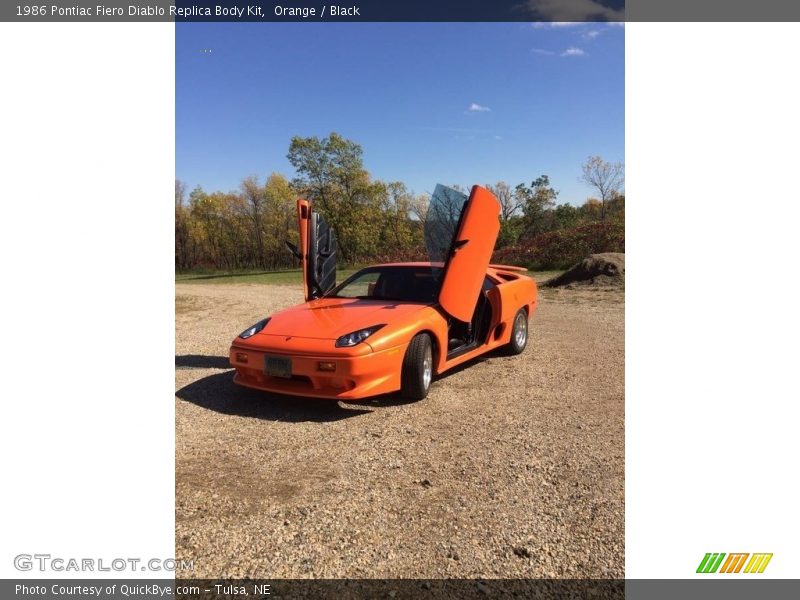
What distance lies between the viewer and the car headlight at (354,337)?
3899 mm

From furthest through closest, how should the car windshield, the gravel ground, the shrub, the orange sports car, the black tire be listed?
the shrub
the black tire
the car windshield
the orange sports car
the gravel ground

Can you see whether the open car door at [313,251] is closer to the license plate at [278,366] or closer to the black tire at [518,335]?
the license plate at [278,366]

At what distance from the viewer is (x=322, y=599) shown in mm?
1898

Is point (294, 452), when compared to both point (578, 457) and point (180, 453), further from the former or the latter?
point (578, 457)

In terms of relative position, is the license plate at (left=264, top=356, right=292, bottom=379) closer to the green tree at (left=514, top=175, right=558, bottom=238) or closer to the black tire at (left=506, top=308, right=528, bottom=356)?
the black tire at (left=506, top=308, right=528, bottom=356)

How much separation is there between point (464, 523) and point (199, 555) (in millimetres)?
1214

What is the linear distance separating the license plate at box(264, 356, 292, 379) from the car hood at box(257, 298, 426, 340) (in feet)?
0.87

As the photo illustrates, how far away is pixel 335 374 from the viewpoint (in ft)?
12.6

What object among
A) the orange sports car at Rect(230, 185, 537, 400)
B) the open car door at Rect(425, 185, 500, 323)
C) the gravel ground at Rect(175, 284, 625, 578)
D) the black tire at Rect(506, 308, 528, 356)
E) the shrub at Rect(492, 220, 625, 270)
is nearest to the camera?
the gravel ground at Rect(175, 284, 625, 578)

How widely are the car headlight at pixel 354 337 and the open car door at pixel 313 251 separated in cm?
184

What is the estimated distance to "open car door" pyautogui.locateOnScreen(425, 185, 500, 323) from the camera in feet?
15.4

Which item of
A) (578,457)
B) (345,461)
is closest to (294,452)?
(345,461)
